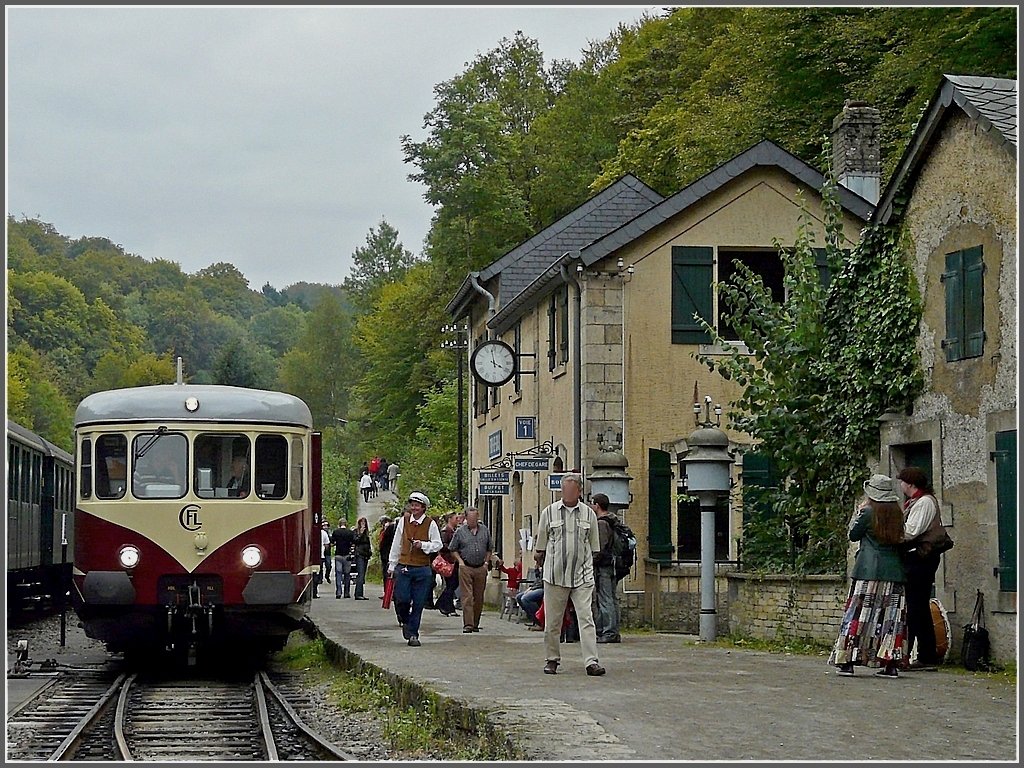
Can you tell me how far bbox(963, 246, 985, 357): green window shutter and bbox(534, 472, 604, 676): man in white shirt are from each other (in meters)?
3.85

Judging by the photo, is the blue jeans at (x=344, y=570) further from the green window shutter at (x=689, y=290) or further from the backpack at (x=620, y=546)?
the backpack at (x=620, y=546)

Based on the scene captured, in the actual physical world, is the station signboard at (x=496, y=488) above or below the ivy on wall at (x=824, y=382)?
below

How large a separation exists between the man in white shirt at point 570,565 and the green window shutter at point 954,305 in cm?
385

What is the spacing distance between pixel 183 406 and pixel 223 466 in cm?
76

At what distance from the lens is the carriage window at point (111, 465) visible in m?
16.3

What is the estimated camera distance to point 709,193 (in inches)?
977

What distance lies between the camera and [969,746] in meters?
9.04

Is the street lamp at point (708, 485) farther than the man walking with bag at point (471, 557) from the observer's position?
No

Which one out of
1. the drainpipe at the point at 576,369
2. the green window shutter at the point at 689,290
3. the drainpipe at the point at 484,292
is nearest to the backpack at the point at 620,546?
the drainpipe at the point at 576,369

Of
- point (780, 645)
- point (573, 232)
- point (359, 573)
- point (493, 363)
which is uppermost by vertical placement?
point (573, 232)

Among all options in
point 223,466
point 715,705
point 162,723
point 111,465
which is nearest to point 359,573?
point 223,466

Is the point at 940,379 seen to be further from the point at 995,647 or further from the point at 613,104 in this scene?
the point at 613,104

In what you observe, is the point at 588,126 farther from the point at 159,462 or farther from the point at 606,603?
the point at 159,462

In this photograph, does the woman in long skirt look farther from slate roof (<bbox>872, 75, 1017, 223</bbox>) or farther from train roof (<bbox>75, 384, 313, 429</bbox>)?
train roof (<bbox>75, 384, 313, 429</bbox>)
